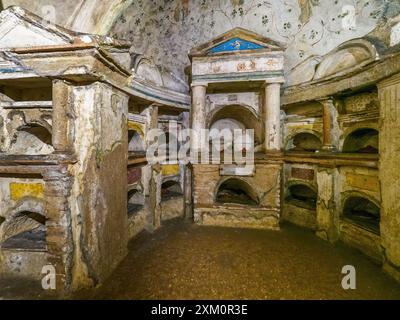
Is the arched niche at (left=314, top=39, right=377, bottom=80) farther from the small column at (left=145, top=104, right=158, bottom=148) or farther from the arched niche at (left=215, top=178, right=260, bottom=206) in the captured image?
the small column at (left=145, top=104, right=158, bottom=148)

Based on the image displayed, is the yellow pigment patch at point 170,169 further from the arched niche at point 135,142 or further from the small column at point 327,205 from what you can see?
the small column at point 327,205

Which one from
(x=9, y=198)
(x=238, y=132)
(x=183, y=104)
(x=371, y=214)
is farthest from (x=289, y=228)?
(x=9, y=198)

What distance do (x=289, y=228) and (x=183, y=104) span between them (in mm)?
4681

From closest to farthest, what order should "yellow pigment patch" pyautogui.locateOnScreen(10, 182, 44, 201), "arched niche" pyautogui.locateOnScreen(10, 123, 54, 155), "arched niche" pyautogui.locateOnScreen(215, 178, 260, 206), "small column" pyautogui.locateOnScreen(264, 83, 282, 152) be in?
1. "yellow pigment patch" pyautogui.locateOnScreen(10, 182, 44, 201)
2. "arched niche" pyautogui.locateOnScreen(10, 123, 54, 155)
3. "small column" pyautogui.locateOnScreen(264, 83, 282, 152)
4. "arched niche" pyautogui.locateOnScreen(215, 178, 260, 206)

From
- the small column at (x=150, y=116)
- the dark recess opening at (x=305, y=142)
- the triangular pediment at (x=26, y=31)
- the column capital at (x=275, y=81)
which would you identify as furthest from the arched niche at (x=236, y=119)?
the triangular pediment at (x=26, y=31)

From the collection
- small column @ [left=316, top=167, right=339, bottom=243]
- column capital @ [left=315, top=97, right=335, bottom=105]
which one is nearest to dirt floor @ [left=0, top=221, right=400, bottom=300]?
small column @ [left=316, top=167, right=339, bottom=243]

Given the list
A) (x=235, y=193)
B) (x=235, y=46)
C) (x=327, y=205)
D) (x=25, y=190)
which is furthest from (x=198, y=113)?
(x=25, y=190)

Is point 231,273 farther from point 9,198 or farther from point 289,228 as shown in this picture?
point 9,198

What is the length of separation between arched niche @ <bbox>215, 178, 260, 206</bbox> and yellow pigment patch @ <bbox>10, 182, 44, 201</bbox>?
423cm

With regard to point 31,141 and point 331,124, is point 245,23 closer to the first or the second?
point 331,124

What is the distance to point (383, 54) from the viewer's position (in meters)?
3.64

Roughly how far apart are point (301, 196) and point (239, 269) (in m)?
3.60

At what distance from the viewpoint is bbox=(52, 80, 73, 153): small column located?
10.0ft

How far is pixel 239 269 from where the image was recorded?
370cm
